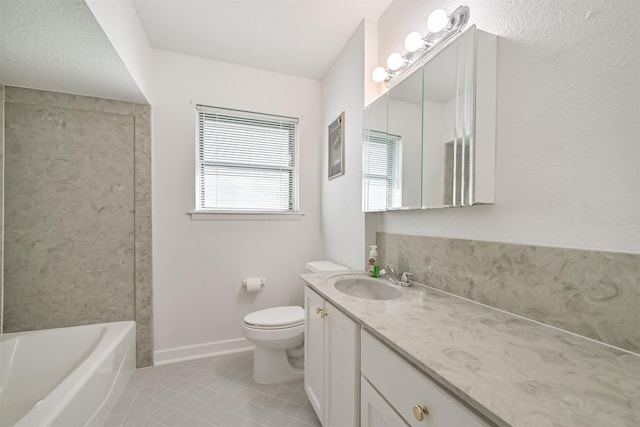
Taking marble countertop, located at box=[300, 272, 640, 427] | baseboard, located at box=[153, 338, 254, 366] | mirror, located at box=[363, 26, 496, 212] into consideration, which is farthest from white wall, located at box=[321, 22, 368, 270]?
baseboard, located at box=[153, 338, 254, 366]

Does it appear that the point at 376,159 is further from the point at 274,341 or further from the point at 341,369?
the point at 274,341

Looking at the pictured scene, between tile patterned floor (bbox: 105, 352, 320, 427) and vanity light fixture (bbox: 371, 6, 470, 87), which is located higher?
vanity light fixture (bbox: 371, 6, 470, 87)

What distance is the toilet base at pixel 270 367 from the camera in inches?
73.5

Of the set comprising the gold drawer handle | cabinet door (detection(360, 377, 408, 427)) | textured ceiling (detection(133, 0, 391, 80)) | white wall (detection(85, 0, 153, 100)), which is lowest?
cabinet door (detection(360, 377, 408, 427))

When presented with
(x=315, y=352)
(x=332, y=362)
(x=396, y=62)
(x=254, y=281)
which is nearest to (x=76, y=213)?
(x=254, y=281)

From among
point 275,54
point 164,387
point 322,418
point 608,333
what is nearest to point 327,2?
point 275,54

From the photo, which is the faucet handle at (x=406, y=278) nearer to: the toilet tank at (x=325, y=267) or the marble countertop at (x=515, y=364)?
the marble countertop at (x=515, y=364)

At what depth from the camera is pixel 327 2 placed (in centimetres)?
168

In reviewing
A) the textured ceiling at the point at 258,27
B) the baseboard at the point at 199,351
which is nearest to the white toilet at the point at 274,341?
the baseboard at the point at 199,351

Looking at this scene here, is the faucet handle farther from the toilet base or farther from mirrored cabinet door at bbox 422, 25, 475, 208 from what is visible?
the toilet base

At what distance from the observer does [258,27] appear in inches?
75.0

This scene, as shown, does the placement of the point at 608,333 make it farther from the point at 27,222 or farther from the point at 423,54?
the point at 27,222

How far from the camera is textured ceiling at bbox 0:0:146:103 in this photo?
1122mm

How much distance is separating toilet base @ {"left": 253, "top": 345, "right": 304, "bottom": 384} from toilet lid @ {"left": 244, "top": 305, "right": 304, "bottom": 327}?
0.20 meters
